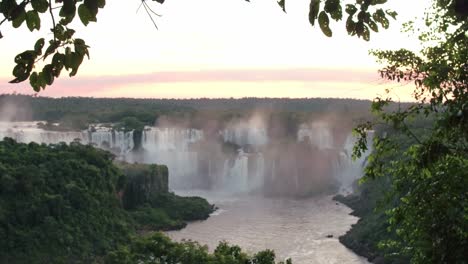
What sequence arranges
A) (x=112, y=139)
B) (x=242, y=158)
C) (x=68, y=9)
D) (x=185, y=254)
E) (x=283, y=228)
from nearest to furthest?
1. (x=68, y=9)
2. (x=185, y=254)
3. (x=283, y=228)
4. (x=112, y=139)
5. (x=242, y=158)

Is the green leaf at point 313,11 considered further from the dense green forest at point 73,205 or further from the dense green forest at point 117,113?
the dense green forest at point 117,113

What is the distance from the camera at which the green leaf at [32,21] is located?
375cm

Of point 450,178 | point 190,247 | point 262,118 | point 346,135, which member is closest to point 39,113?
point 262,118

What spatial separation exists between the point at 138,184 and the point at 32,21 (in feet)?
220

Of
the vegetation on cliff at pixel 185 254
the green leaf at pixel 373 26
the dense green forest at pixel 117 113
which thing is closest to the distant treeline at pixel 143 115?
the dense green forest at pixel 117 113

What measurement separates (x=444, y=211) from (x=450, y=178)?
19.1 inches

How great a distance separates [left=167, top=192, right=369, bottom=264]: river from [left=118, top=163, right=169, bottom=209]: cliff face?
25.4 ft

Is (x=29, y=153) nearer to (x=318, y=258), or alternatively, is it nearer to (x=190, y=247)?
(x=318, y=258)

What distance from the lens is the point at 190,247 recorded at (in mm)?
25906

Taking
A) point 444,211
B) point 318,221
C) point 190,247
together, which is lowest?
point 318,221

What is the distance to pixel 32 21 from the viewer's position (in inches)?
148

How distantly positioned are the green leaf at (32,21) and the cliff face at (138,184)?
64.8 m

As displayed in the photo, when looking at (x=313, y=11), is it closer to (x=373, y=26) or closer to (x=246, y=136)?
(x=373, y=26)

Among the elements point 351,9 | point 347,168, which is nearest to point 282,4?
point 351,9
